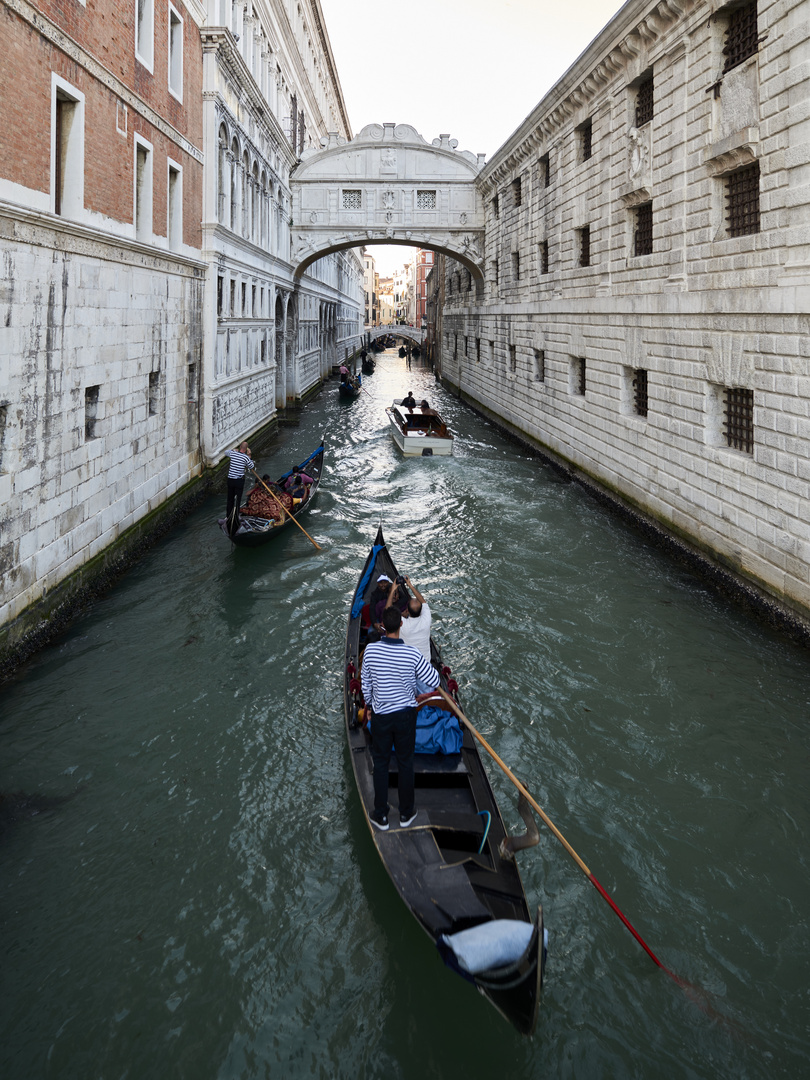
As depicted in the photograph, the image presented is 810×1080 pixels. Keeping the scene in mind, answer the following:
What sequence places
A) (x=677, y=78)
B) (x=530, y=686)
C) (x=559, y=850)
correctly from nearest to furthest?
(x=559, y=850)
(x=530, y=686)
(x=677, y=78)

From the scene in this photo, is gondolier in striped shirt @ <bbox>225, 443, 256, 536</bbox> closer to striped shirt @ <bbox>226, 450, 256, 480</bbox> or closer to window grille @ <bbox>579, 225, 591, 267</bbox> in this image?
striped shirt @ <bbox>226, 450, 256, 480</bbox>

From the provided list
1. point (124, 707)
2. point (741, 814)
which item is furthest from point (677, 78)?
point (124, 707)

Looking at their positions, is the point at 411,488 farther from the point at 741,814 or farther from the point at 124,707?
the point at 741,814

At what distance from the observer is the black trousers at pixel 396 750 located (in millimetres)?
4465

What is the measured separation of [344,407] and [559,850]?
2510cm

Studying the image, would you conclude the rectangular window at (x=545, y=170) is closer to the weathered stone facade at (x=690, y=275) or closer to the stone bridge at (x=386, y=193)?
the weathered stone facade at (x=690, y=275)

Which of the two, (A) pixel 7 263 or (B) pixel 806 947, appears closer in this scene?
(B) pixel 806 947

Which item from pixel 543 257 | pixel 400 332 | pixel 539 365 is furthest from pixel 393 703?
pixel 400 332

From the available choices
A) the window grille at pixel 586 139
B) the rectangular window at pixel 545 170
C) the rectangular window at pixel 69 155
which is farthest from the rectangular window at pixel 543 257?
the rectangular window at pixel 69 155

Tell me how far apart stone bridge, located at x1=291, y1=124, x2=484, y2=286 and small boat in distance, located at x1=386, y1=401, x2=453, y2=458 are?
6.43 meters

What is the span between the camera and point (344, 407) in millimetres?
28828

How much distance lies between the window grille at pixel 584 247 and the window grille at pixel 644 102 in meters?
2.69

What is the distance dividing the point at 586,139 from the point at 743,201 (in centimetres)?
732

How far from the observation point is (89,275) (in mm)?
8336
